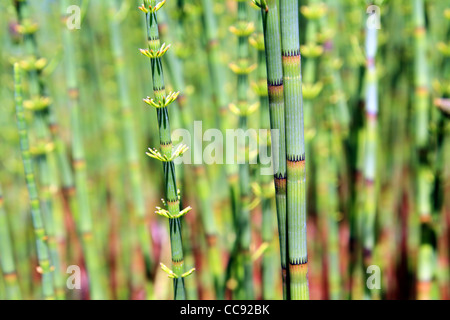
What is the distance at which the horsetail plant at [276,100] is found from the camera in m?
0.60

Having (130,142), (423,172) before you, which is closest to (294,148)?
(423,172)

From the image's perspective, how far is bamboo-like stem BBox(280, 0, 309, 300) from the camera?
0.59 metres

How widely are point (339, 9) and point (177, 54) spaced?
26.3 inches

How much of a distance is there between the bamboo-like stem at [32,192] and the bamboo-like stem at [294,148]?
0.43m

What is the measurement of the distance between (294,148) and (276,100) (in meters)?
0.07

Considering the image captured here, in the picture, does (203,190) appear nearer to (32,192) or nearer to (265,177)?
(265,177)

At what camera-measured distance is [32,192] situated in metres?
0.80

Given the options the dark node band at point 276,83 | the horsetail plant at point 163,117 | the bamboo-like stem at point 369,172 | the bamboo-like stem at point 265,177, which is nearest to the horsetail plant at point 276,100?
the dark node band at point 276,83

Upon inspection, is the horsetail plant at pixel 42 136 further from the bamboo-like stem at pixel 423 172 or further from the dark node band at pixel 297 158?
the bamboo-like stem at pixel 423 172

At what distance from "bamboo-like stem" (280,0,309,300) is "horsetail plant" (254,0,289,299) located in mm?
13

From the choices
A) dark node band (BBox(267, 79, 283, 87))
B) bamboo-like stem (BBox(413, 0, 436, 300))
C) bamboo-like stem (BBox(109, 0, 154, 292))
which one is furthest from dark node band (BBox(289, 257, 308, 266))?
bamboo-like stem (BBox(109, 0, 154, 292))

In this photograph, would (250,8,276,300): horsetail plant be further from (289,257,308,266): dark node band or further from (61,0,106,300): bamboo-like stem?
(61,0,106,300): bamboo-like stem
